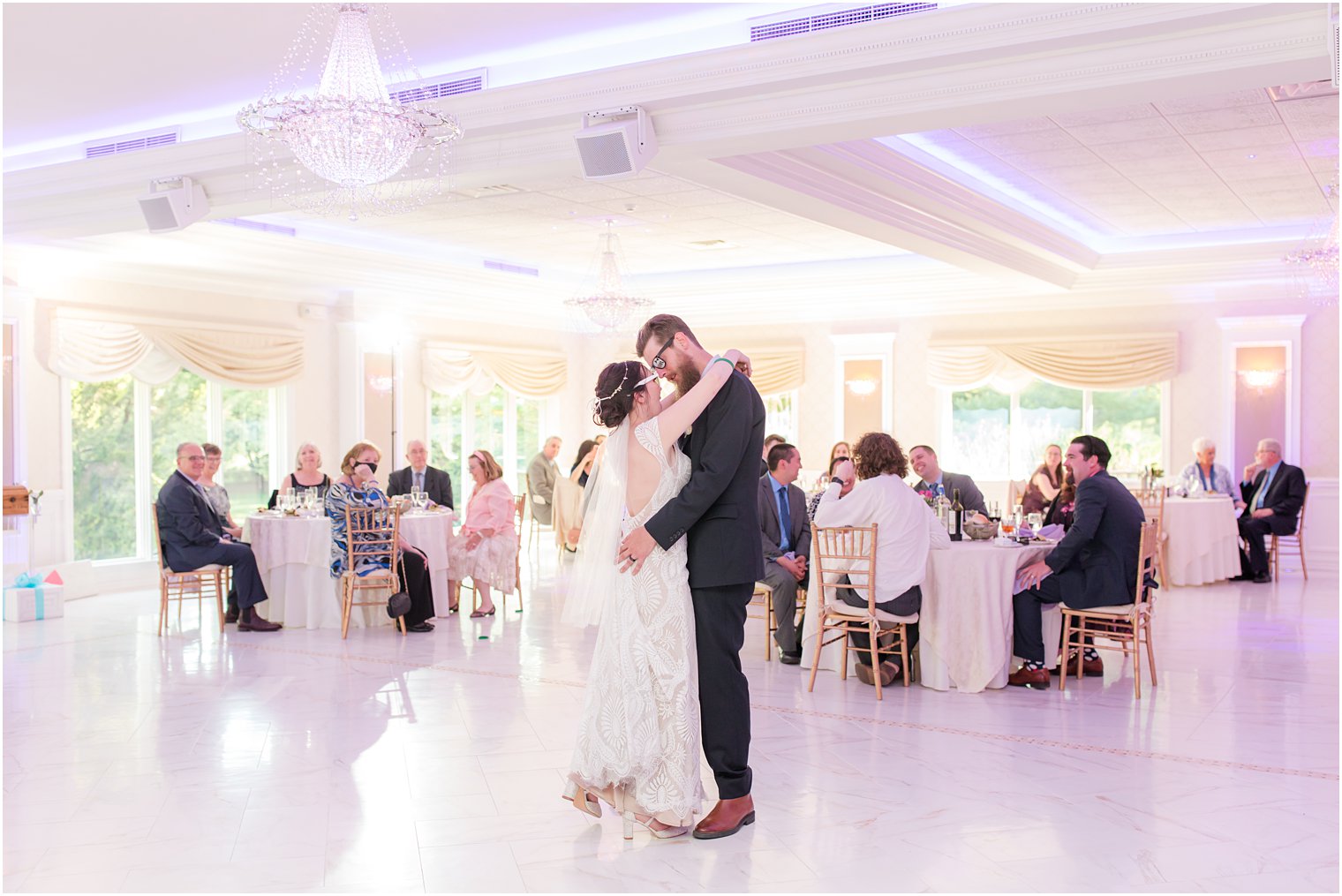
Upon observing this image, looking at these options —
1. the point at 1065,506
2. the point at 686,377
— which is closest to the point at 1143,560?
the point at 1065,506

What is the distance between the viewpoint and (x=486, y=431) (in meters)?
14.8

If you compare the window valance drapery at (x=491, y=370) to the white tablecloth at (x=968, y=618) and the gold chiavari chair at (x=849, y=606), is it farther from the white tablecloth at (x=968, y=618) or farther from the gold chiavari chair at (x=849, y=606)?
the white tablecloth at (x=968, y=618)

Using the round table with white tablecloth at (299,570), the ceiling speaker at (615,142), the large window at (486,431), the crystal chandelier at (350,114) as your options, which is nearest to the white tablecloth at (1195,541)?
the ceiling speaker at (615,142)

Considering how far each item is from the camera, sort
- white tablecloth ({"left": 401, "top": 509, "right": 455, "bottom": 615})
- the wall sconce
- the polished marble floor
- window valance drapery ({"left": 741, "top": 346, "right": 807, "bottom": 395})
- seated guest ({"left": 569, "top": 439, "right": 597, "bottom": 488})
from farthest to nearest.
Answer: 1. window valance drapery ({"left": 741, "top": 346, "right": 807, "bottom": 395})
2. the wall sconce
3. seated guest ({"left": 569, "top": 439, "right": 597, "bottom": 488})
4. white tablecloth ({"left": 401, "top": 509, "right": 455, "bottom": 615})
5. the polished marble floor

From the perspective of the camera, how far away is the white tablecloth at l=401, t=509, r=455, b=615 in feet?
27.6

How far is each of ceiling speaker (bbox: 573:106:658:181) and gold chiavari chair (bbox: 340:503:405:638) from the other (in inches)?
120

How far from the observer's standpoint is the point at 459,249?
1233 cm

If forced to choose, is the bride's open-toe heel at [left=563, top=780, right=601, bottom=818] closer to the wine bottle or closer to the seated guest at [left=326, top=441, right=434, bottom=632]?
the wine bottle

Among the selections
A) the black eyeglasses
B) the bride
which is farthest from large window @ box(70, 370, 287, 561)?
the black eyeglasses

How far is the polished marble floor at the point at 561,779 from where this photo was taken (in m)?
3.64

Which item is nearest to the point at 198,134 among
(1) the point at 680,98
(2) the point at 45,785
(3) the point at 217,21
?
(3) the point at 217,21

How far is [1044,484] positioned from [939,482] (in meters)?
3.31

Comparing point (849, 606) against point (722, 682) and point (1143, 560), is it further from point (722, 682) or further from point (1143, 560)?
point (722, 682)

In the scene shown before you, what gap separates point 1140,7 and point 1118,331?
330 inches
